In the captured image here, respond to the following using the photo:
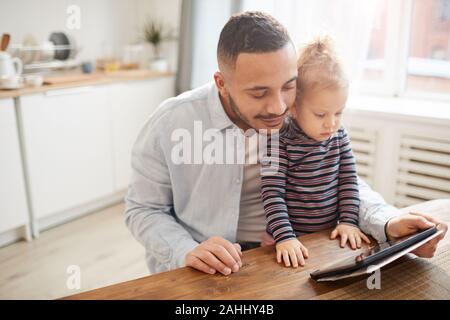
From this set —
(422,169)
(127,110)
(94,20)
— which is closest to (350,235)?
(422,169)

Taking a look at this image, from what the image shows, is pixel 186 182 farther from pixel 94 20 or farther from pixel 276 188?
pixel 94 20

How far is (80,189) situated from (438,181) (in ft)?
7.29

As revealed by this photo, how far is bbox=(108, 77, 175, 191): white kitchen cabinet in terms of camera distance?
10.5 feet

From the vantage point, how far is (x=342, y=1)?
2641 mm

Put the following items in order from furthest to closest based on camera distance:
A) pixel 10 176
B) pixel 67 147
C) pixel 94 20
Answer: pixel 94 20, pixel 67 147, pixel 10 176

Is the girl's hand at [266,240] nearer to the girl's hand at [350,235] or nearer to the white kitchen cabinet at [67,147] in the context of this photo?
the girl's hand at [350,235]

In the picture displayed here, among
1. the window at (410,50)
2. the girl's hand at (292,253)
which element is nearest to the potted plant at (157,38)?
the window at (410,50)

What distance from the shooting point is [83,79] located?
2.96 m

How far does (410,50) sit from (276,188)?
7.30 feet

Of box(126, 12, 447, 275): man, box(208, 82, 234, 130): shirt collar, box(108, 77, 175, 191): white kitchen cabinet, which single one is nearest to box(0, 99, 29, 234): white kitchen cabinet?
box(108, 77, 175, 191): white kitchen cabinet

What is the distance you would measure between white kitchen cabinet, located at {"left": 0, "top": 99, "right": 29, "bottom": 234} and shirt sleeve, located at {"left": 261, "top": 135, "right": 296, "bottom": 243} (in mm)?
1918

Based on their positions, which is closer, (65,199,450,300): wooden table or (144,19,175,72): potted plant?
(65,199,450,300): wooden table

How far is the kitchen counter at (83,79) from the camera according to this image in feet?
8.51

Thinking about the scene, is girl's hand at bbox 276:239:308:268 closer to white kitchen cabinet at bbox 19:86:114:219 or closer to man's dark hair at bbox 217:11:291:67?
man's dark hair at bbox 217:11:291:67
